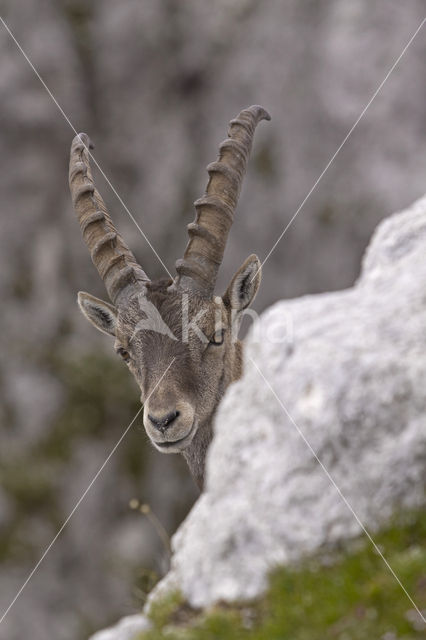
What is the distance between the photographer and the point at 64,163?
21.1 m

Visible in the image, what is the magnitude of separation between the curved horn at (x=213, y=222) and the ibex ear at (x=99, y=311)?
120 centimetres

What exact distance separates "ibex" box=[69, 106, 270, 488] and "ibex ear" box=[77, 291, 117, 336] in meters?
0.02

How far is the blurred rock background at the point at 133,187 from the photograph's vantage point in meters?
19.0

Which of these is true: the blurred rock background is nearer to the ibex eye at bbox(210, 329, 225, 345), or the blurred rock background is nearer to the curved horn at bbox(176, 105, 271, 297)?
the curved horn at bbox(176, 105, 271, 297)

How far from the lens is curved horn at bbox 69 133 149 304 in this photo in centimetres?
971

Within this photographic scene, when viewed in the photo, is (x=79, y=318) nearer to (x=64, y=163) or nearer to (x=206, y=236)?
(x=64, y=163)

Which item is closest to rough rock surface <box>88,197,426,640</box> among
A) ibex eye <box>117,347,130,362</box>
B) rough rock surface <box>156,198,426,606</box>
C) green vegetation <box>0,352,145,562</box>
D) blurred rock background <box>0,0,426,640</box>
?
rough rock surface <box>156,198,426,606</box>

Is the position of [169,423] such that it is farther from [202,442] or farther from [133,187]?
[133,187]

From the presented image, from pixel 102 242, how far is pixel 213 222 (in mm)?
1332

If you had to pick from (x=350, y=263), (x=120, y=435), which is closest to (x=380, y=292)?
(x=350, y=263)

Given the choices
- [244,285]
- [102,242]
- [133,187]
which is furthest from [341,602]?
[133,187]

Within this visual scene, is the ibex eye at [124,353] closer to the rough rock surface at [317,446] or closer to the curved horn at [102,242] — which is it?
the curved horn at [102,242]

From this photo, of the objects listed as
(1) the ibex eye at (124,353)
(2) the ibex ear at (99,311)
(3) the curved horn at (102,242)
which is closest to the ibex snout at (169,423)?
(1) the ibex eye at (124,353)

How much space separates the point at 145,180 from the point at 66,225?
2.26m
